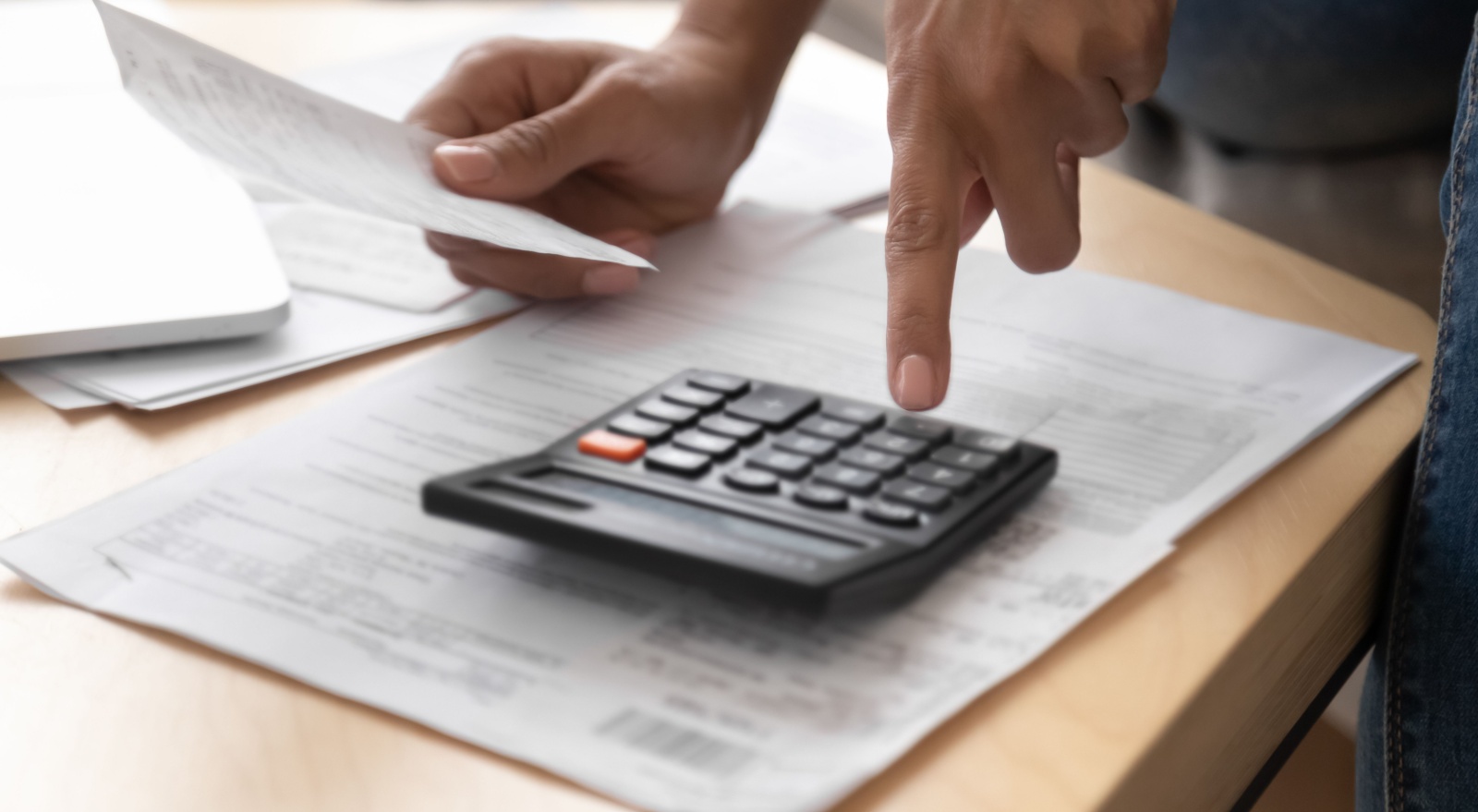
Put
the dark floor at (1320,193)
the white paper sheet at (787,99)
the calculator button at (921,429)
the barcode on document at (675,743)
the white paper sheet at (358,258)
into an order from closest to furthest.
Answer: the barcode on document at (675,743) < the calculator button at (921,429) < the white paper sheet at (358,258) < the white paper sheet at (787,99) < the dark floor at (1320,193)

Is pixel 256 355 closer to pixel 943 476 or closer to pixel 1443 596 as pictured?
pixel 943 476

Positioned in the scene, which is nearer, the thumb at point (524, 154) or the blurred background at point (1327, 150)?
the thumb at point (524, 154)

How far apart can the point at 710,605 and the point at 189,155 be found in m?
0.49

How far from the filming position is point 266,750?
0.32 meters

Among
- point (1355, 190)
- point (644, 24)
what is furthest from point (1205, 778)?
point (1355, 190)

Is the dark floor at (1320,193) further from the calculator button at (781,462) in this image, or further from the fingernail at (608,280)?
the calculator button at (781,462)

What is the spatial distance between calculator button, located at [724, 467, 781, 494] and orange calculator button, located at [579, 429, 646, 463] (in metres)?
0.03

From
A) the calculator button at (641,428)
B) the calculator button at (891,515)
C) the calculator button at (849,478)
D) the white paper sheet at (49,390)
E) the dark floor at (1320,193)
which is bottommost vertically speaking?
the dark floor at (1320,193)

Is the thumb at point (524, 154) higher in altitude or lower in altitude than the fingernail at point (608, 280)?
higher

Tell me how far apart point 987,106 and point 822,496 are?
0.20 metres

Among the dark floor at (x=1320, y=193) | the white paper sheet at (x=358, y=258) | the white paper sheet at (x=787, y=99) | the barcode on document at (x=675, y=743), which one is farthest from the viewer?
the dark floor at (x=1320, y=193)

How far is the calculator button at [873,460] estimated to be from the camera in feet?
1.25

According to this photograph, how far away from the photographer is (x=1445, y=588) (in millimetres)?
410

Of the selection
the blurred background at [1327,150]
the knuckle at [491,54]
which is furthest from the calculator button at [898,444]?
the blurred background at [1327,150]
